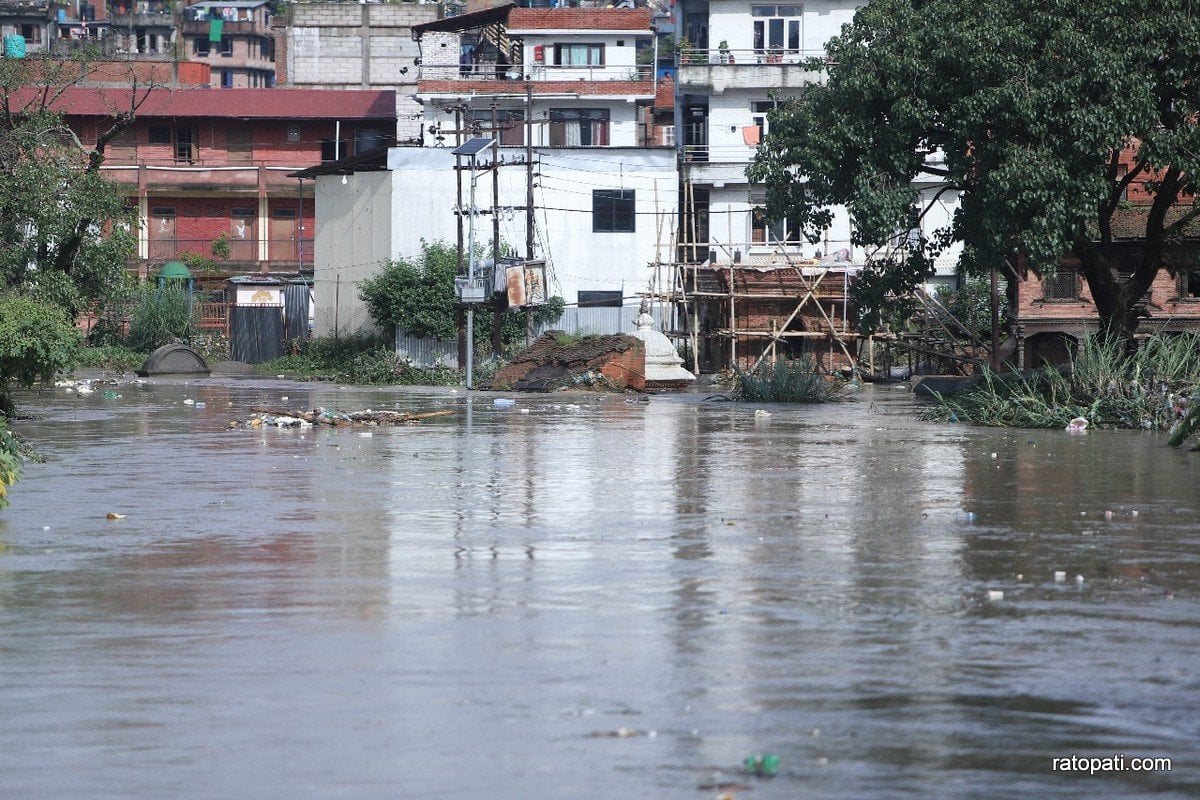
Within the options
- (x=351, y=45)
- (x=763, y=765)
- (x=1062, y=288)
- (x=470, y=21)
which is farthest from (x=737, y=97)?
(x=763, y=765)

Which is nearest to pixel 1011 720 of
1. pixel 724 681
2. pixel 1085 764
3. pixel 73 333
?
pixel 1085 764

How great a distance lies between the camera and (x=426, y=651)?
878 centimetres

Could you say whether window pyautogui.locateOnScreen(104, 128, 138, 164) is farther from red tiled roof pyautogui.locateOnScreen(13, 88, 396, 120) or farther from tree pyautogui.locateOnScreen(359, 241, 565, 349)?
tree pyautogui.locateOnScreen(359, 241, 565, 349)

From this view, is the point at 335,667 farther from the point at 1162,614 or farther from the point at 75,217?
the point at 75,217

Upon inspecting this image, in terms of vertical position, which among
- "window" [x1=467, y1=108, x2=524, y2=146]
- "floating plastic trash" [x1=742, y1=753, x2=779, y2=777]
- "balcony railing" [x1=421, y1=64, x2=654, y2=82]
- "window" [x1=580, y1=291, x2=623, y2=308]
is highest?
"balcony railing" [x1=421, y1=64, x2=654, y2=82]

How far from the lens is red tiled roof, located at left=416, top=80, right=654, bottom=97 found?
57625 millimetres

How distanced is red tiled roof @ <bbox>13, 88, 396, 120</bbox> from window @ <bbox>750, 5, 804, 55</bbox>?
738 inches

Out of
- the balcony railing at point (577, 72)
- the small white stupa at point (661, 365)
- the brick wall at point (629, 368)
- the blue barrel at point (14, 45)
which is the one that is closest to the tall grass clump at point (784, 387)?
the brick wall at point (629, 368)

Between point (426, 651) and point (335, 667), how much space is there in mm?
569

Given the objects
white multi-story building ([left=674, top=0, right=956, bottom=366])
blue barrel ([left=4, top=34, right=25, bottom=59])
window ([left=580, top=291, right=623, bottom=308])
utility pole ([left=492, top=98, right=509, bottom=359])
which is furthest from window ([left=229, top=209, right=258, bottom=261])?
utility pole ([left=492, top=98, right=509, bottom=359])

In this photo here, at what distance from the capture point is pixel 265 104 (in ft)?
230

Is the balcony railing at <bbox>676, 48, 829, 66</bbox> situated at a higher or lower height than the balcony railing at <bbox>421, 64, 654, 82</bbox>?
higher

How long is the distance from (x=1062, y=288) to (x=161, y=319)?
29.6 meters

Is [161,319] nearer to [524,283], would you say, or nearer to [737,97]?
[524,283]
